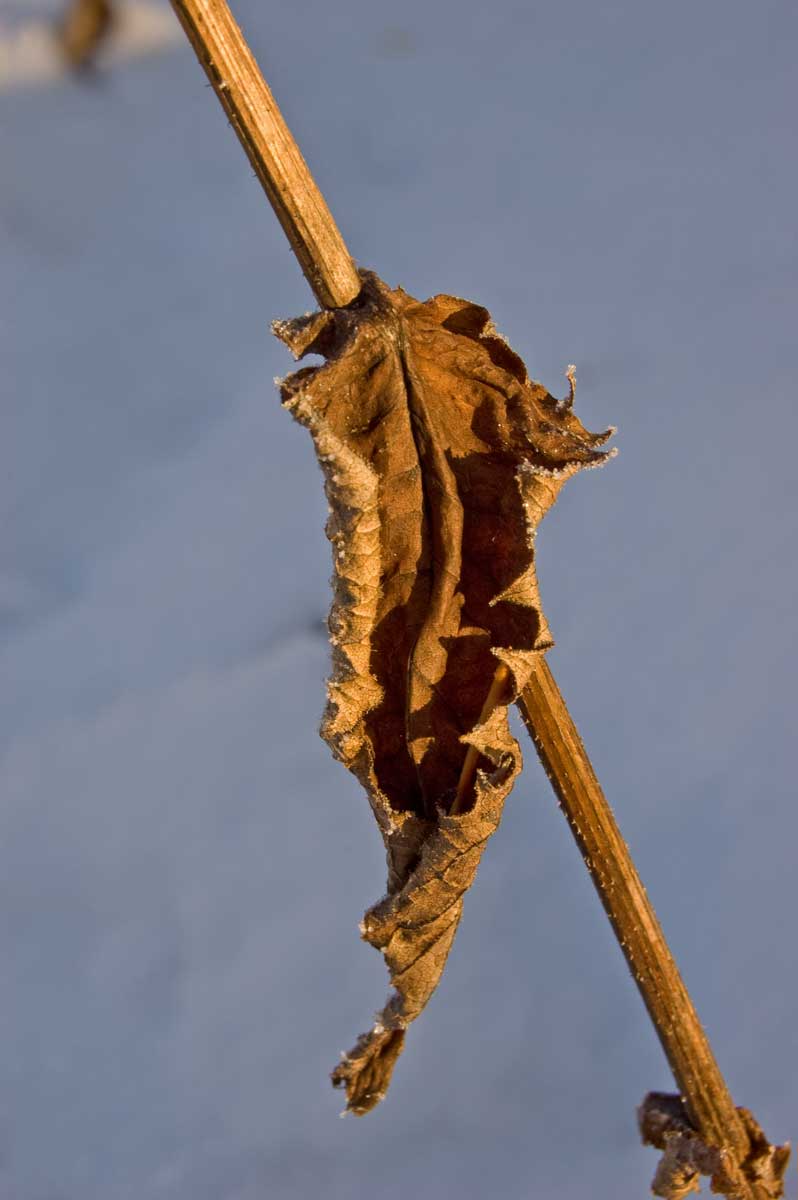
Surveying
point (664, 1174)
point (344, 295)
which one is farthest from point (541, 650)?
point (664, 1174)

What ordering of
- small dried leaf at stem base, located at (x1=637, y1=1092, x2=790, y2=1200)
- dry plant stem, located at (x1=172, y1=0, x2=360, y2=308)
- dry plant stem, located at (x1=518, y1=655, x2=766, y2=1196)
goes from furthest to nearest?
small dried leaf at stem base, located at (x1=637, y1=1092, x2=790, y2=1200) → dry plant stem, located at (x1=518, y1=655, x2=766, y2=1196) → dry plant stem, located at (x1=172, y1=0, x2=360, y2=308)

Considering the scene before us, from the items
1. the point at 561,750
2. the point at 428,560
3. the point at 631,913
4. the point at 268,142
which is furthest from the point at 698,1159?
the point at 268,142

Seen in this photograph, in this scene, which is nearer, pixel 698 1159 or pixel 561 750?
pixel 561 750

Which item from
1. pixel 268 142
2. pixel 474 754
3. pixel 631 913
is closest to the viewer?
pixel 268 142

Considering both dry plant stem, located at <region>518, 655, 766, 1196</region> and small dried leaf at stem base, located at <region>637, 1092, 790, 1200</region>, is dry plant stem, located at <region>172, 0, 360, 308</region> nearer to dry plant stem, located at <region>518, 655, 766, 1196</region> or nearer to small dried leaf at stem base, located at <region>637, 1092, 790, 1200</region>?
dry plant stem, located at <region>518, 655, 766, 1196</region>

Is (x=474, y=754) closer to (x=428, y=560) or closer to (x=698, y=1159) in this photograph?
(x=428, y=560)

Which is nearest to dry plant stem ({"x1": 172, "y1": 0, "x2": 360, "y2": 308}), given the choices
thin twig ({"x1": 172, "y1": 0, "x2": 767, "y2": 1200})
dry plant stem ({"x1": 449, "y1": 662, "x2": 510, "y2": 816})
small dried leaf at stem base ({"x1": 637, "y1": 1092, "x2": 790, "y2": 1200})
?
thin twig ({"x1": 172, "y1": 0, "x2": 767, "y2": 1200})

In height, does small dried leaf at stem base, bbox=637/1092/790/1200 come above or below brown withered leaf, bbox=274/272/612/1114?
below

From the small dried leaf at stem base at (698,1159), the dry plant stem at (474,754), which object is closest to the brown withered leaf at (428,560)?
the dry plant stem at (474,754)
